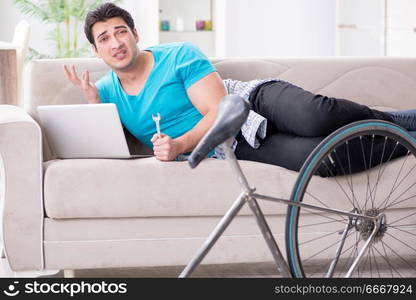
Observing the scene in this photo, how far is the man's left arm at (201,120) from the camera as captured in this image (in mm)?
2498

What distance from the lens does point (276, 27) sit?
6.35 meters

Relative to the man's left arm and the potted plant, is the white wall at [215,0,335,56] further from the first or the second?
the man's left arm

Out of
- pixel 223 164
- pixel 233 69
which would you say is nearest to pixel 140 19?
pixel 233 69

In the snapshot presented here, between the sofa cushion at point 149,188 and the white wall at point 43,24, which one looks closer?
the sofa cushion at point 149,188

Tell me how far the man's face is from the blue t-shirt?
11 centimetres

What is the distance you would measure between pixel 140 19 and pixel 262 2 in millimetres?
1023

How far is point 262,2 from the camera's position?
6293 mm

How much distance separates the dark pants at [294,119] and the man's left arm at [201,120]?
18 centimetres

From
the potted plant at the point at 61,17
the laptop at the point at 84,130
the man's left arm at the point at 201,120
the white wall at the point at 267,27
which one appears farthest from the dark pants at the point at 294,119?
the potted plant at the point at 61,17

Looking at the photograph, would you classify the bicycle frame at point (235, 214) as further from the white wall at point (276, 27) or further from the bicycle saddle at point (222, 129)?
the white wall at point (276, 27)

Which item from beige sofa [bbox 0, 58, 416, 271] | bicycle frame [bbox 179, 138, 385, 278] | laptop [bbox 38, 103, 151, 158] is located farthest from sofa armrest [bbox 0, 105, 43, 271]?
bicycle frame [bbox 179, 138, 385, 278]

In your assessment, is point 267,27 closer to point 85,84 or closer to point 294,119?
point 85,84

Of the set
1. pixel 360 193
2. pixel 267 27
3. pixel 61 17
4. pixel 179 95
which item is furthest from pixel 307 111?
pixel 61 17

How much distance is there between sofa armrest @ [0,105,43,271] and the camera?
240 centimetres
